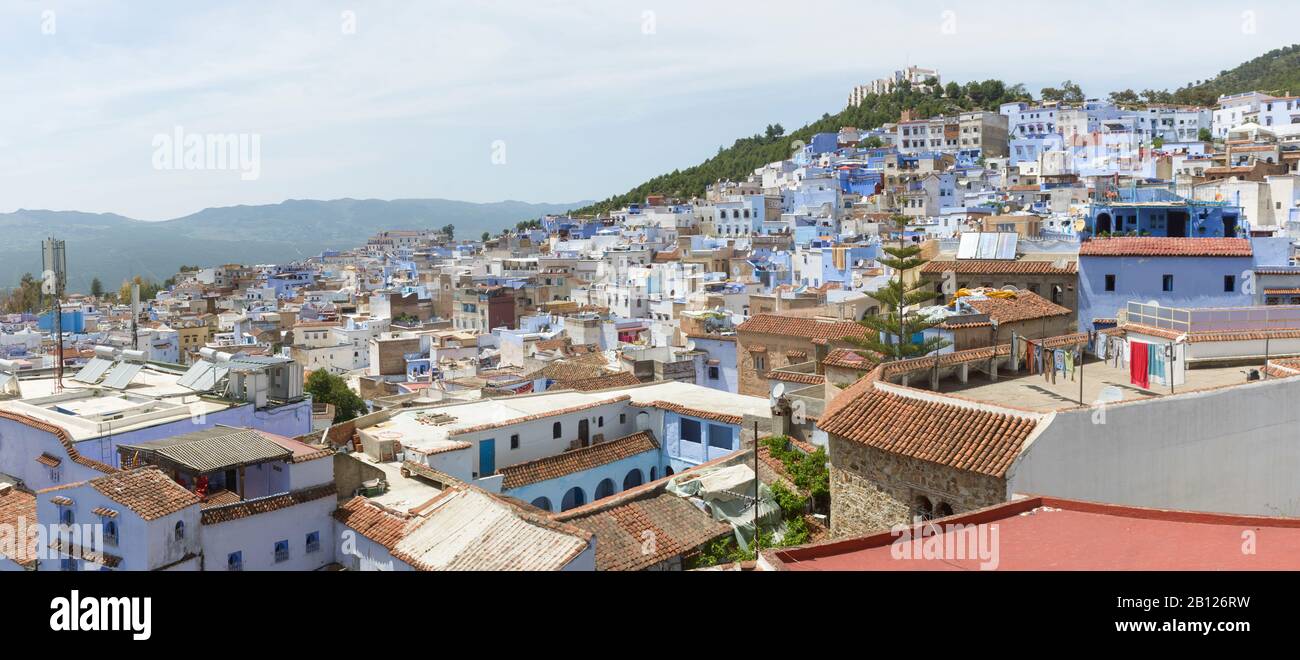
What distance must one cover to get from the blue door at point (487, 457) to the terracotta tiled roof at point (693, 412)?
2.89m

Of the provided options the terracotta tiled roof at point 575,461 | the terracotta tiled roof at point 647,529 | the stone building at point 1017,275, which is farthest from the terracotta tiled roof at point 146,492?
the stone building at point 1017,275

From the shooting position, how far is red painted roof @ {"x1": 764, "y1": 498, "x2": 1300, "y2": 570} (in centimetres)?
540

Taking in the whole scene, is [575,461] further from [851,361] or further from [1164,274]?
[1164,274]

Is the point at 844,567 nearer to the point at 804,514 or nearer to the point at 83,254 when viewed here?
the point at 804,514

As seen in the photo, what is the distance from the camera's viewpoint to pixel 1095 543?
5.87 m

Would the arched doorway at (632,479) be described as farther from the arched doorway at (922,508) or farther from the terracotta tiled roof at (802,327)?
the arched doorway at (922,508)

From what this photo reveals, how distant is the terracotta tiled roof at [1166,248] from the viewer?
52.9 ft

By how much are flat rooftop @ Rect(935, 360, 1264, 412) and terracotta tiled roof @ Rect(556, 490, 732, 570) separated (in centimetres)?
333

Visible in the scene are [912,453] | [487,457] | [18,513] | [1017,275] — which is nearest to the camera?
[912,453]

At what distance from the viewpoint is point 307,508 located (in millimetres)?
11789

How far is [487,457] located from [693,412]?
3.39 meters

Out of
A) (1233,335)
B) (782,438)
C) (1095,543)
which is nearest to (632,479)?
(782,438)
